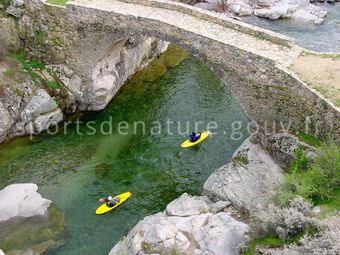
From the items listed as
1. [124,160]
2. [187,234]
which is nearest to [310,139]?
[187,234]

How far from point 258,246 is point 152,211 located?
7333mm

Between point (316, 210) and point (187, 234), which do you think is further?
point (187, 234)

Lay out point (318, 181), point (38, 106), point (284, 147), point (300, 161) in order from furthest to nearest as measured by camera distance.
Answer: point (38, 106), point (284, 147), point (300, 161), point (318, 181)

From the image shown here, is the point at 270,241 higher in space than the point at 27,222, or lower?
higher

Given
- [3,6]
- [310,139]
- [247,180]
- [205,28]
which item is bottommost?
[247,180]

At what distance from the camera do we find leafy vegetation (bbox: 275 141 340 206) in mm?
17109

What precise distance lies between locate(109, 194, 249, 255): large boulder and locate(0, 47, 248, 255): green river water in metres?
2.59

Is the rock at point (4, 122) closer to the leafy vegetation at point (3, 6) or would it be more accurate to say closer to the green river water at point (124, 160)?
the green river water at point (124, 160)

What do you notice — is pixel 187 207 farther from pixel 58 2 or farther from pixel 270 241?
pixel 58 2

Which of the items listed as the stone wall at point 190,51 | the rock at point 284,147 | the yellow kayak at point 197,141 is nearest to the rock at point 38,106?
the stone wall at point 190,51

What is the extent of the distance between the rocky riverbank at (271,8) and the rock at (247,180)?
18.4m

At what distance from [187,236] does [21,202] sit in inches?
348

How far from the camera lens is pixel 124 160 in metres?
25.0

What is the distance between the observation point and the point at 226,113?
27750 millimetres
